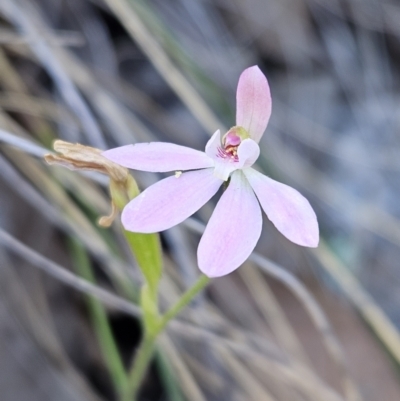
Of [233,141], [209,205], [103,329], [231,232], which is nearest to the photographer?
[231,232]

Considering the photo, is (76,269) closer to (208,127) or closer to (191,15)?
(208,127)

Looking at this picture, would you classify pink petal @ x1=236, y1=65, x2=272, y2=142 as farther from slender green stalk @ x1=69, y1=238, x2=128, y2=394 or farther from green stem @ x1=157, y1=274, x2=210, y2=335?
slender green stalk @ x1=69, y1=238, x2=128, y2=394

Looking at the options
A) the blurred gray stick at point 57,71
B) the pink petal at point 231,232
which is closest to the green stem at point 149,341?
the pink petal at point 231,232

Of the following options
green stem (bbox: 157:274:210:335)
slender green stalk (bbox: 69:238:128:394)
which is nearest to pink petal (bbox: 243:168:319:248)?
green stem (bbox: 157:274:210:335)

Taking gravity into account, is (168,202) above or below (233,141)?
below

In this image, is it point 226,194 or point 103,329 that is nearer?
point 226,194

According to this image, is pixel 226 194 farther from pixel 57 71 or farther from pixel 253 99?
pixel 57 71

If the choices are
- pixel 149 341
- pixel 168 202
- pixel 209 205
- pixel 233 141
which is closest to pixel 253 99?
pixel 233 141

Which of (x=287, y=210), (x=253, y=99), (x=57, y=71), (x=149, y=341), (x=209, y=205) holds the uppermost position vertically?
(x=209, y=205)
